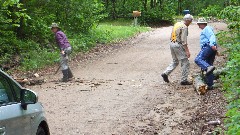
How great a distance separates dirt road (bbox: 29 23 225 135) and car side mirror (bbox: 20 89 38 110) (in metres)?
3.01

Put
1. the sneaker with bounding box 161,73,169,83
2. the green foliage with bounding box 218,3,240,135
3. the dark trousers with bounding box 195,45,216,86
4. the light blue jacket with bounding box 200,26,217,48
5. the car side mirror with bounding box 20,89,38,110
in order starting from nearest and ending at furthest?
the car side mirror with bounding box 20,89,38,110, the green foliage with bounding box 218,3,240,135, the light blue jacket with bounding box 200,26,217,48, the dark trousers with bounding box 195,45,216,86, the sneaker with bounding box 161,73,169,83

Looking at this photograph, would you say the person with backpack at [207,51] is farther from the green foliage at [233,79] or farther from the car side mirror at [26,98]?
the car side mirror at [26,98]

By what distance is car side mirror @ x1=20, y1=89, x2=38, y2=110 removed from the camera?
17.8ft

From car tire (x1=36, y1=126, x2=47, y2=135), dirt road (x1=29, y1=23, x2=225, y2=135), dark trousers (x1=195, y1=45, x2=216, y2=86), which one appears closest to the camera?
car tire (x1=36, y1=126, x2=47, y2=135)

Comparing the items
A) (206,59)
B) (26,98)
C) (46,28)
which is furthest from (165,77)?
(26,98)

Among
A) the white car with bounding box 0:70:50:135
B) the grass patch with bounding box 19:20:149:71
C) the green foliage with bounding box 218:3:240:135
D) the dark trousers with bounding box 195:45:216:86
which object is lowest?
the grass patch with bounding box 19:20:149:71

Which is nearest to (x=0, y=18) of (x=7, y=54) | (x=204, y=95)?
(x=7, y=54)

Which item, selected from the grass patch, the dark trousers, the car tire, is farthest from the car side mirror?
the grass patch

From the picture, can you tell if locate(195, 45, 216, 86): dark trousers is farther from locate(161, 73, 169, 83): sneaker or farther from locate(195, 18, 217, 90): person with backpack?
locate(161, 73, 169, 83): sneaker

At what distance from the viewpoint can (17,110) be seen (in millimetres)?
5254

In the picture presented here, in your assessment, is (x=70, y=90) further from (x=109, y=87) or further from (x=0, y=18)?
(x=0, y=18)

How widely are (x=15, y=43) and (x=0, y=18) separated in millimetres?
1780

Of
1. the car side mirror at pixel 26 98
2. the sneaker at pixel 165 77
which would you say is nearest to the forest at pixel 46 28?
the sneaker at pixel 165 77

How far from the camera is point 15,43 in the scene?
18.0m
